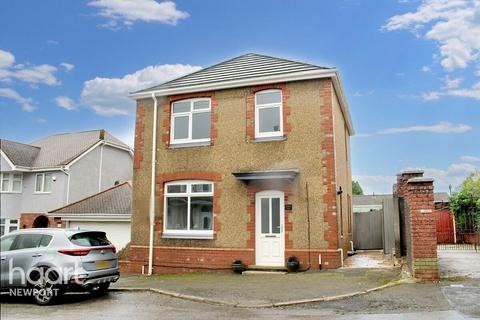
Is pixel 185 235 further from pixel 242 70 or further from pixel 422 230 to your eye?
pixel 422 230

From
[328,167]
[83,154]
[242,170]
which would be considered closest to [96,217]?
[83,154]

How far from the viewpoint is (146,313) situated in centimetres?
815

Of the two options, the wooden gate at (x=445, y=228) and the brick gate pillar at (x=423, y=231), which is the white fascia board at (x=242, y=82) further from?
the wooden gate at (x=445, y=228)

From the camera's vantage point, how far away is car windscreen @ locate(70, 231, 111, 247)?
380 inches

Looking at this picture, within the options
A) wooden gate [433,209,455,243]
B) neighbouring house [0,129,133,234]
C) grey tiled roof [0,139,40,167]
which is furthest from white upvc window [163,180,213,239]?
grey tiled roof [0,139,40,167]

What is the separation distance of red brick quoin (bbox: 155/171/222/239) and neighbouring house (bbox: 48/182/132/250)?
18.5 feet

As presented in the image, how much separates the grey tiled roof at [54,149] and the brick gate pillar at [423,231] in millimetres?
22735

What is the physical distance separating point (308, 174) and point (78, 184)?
19.0 metres

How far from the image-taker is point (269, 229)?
14.1m

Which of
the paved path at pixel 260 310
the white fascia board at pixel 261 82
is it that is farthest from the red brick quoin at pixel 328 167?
the paved path at pixel 260 310

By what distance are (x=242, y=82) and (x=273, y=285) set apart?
23.8 feet

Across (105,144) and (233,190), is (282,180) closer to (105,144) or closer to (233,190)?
(233,190)

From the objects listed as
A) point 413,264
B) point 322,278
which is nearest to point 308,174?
point 322,278

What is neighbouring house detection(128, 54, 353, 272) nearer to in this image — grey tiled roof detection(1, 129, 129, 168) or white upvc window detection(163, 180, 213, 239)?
white upvc window detection(163, 180, 213, 239)
